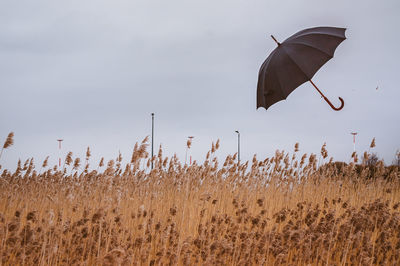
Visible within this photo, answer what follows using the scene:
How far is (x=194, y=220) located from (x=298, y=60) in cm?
262

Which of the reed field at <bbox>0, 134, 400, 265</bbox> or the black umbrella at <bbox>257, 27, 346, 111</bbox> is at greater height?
the black umbrella at <bbox>257, 27, 346, 111</bbox>

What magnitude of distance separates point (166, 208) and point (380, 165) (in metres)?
3.64

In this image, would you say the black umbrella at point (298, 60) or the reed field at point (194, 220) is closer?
the reed field at point (194, 220)

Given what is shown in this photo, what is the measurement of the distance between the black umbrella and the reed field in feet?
4.48

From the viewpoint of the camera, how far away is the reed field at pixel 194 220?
10.7 ft

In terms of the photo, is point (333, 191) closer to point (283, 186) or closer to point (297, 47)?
point (283, 186)

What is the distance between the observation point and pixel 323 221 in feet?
13.7

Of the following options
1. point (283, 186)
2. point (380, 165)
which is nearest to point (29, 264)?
point (283, 186)

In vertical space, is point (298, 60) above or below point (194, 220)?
above

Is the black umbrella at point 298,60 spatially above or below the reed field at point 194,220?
above

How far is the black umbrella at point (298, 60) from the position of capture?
17.7ft

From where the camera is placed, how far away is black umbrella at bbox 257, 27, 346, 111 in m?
5.39

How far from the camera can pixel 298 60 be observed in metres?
5.39

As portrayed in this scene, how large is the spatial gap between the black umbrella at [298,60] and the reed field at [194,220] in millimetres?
1364
